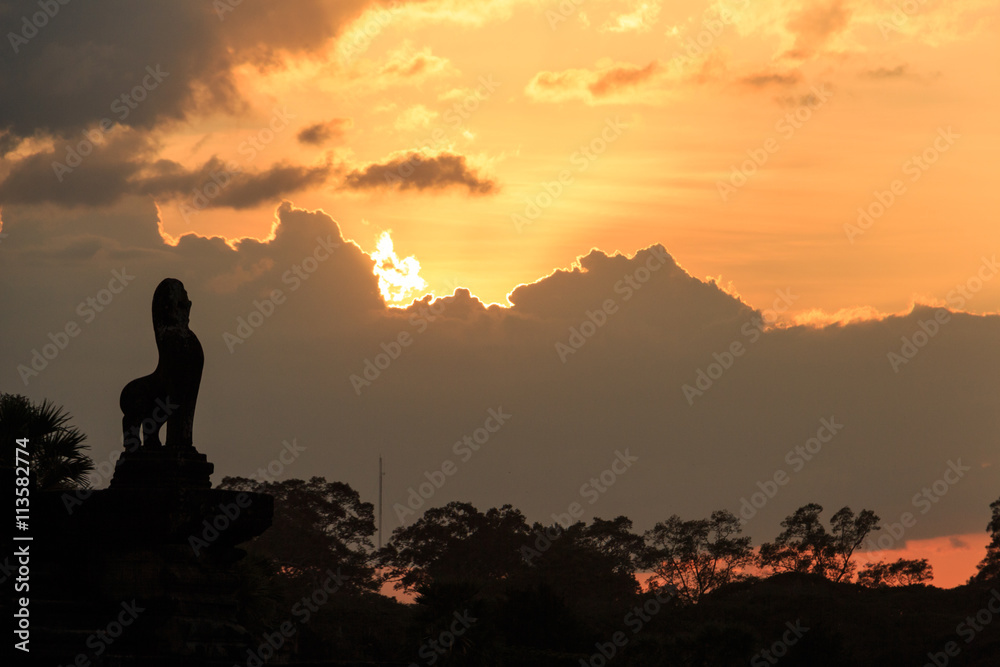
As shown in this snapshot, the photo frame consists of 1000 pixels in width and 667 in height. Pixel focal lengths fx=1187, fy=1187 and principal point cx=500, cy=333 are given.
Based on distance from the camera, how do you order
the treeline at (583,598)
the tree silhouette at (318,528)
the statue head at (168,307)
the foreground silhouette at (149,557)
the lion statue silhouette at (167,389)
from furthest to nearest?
Answer: the tree silhouette at (318,528) → the treeline at (583,598) → the statue head at (168,307) → the lion statue silhouette at (167,389) → the foreground silhouette at (149,557)

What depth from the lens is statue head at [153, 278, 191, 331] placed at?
1190 centimetres

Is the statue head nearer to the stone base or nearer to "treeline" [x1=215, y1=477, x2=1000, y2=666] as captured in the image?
the stone base

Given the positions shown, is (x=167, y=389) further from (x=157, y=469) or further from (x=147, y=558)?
(x=147, y=558)

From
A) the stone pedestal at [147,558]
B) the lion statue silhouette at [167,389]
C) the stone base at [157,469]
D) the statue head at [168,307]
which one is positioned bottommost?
the stone pedestal at [147,558]

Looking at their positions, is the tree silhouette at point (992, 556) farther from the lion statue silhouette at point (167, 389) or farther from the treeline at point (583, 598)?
the lion statue silhouette at point (167, 389)

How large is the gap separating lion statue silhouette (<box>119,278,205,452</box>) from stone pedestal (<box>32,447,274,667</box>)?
0.29 m

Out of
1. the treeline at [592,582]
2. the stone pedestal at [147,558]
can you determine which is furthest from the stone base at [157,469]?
the treeline at [592,582]

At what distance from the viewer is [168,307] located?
11.9m

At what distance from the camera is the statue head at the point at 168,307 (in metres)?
11.9

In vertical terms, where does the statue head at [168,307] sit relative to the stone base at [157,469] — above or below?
above

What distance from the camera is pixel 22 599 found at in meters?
10.9

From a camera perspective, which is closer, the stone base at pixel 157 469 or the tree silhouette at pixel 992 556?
the stone base at pixel 157 469

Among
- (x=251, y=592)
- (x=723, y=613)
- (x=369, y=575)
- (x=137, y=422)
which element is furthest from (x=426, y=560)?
(x=137, y=422)

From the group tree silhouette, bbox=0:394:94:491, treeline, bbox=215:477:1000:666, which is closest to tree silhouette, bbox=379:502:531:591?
treeline, bbox=215:477:1000:666
